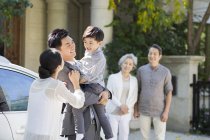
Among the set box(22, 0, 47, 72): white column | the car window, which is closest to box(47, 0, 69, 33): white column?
box(22, 0, 47, 72): white column

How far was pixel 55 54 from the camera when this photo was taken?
3857mm

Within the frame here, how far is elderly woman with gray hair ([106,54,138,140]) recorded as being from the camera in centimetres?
693

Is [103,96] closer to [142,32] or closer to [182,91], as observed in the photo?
[182,91]

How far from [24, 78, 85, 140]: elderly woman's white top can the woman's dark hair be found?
59mm

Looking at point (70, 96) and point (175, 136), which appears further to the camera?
point (175, 136)

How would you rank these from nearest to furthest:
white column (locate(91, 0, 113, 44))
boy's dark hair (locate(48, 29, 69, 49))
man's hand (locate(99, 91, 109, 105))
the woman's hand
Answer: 1. the woman's hand
2. boy's dark hair (locate(48, 29, 69, 49))
3. man's hand (locate(99, 91, 109, 105))
4. white column (locate(91, 0, 113, 44))

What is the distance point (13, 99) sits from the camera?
4.93 m

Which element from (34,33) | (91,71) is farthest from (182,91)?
(91,71)

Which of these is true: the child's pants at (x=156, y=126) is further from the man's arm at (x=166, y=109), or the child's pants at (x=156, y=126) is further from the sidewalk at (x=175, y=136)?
the sidewalk at (x=175, y=136)

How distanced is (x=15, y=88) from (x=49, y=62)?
1.30 metres

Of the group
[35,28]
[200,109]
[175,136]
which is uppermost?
[35,28]

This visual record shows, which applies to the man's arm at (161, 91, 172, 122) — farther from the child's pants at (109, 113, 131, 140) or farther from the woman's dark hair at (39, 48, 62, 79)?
the woman's dark hair at (39, 48, 62, 79)

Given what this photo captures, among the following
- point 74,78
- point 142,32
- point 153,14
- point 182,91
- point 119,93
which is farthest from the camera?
point 142,32

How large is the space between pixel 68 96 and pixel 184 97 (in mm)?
7005
